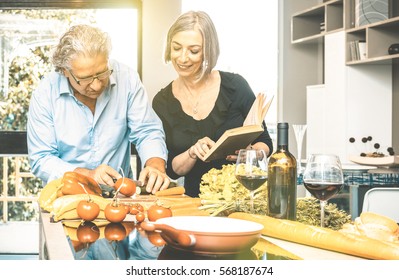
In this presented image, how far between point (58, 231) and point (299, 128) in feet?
7.20

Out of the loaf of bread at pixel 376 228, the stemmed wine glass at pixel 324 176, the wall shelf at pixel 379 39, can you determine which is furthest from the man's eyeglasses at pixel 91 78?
the wall shelf at pixel 379 39

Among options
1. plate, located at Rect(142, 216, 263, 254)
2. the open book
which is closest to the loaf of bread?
plate, located at Rect(142, 216, 263, 254)

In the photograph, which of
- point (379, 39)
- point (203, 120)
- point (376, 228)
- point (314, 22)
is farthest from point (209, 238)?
point (314, 22)

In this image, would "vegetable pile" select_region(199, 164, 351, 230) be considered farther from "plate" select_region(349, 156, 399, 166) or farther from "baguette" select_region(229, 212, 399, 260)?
"plate" select_region(349, 156, 399, 166)

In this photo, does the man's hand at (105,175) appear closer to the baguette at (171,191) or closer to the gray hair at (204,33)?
the baguette at (171,191)

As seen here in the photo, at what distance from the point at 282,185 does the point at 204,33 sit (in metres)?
1.28

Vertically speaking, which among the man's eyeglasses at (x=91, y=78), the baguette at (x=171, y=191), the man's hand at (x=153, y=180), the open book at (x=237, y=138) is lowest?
the baguette at (x=171, y=191)

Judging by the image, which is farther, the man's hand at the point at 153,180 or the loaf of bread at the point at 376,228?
the man's hand at the point at 153,180

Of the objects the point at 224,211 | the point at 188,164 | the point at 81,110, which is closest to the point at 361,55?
the point at 188,164

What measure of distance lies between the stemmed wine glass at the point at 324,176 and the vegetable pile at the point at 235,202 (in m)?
0.08

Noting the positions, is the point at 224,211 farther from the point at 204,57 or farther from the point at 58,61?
the point at 204,57

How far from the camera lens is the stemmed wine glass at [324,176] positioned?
41.7 inches
